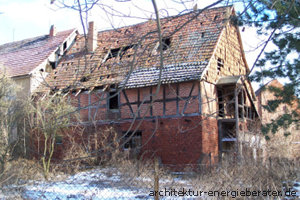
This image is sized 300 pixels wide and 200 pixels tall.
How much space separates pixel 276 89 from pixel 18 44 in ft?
64.4

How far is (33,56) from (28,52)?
1211mm

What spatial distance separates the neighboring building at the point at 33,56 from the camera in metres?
20.4

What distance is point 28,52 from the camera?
2333 cm

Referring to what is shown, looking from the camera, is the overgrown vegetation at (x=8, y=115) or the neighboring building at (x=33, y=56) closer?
the overgrown vegetation at (x=8, y=115)

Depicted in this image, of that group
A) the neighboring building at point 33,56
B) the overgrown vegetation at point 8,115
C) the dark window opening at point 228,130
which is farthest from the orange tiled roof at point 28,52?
the dark window opening at point 228,130

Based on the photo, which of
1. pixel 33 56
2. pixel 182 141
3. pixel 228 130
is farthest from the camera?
pixel 33 56

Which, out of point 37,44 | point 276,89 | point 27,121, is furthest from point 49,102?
point 37,44

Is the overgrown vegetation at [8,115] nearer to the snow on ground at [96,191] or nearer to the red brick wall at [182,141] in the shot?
the snow on ground at [96,191]

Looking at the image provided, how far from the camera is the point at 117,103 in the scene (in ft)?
61.8

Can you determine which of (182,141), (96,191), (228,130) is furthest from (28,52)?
(96,191)

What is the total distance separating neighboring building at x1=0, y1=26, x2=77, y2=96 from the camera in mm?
20391

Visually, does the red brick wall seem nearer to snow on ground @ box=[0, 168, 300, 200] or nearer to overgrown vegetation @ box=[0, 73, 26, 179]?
snow on ground @ box=[0, 168, 300, 200]

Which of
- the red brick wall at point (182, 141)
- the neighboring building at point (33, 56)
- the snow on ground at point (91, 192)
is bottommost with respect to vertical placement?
the snow on ground at point (91, 192)

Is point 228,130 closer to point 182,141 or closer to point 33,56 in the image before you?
point 182,141
